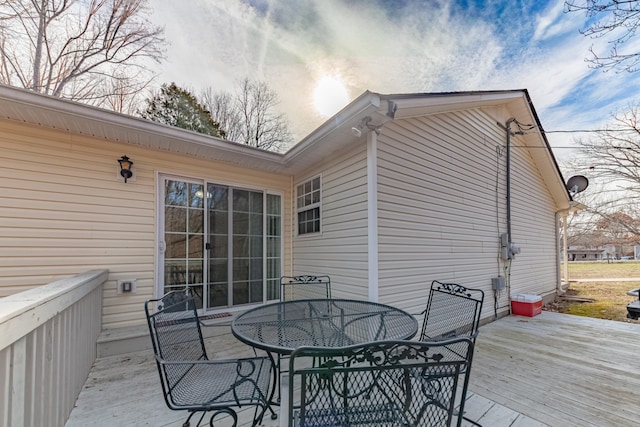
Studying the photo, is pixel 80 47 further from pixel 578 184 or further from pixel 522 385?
pixel 578 184

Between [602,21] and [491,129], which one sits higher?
[602,21]

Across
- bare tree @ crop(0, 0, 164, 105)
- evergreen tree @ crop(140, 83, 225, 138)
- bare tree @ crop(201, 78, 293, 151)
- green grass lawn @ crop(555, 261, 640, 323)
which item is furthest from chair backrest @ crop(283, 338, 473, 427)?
bare tree @ crop(201, 78, 293, 151)

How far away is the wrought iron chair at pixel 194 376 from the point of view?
1.53 meters

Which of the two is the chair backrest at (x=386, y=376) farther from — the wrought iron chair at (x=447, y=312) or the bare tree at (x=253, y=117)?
the bare tree at (x=253, y=117)

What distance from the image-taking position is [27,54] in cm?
702

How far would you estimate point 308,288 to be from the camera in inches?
178

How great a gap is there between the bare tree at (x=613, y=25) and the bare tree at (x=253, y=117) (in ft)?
31.1

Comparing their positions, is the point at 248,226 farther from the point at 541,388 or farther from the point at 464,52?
the point at 464,52

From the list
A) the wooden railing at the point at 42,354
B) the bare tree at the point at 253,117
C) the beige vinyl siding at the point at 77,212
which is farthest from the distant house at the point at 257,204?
the bare tree at the point at 253,117

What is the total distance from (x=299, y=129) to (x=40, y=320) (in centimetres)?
1018

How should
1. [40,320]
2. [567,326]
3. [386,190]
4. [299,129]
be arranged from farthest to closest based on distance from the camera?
1. [299,129]
2. [567,326]
3. [386,190]
4. [40,320]

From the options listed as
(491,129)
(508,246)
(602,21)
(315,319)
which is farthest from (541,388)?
(491,129)

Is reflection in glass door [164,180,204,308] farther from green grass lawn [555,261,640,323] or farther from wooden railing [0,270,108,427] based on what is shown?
green grass lawn [555,261,640,323]

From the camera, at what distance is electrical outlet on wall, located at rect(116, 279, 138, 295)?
3523 mm
